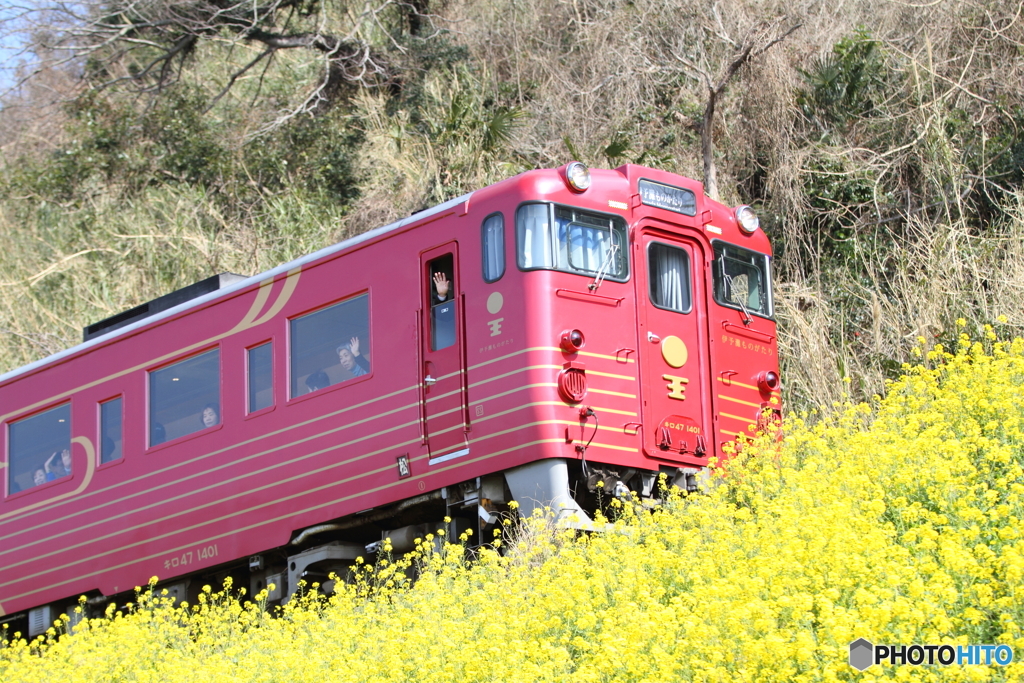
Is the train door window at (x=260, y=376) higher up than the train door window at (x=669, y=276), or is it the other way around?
the train door window at (x=669, y=276)

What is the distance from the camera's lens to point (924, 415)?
973 centimetres

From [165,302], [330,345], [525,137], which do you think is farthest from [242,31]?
[330,345]

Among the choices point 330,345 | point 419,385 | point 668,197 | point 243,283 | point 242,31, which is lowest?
point 419,385

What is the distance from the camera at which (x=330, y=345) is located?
12.3 m

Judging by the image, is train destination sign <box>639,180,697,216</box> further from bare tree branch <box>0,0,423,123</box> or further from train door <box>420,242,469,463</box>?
bare tree branch <box>0,0,423,123</box>

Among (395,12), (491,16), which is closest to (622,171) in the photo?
(491,16)

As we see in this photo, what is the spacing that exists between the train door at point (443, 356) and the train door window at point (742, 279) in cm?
267

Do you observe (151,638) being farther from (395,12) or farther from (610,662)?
(395,12)

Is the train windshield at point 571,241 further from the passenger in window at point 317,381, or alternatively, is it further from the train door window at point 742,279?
the passenger in window at point 317,381

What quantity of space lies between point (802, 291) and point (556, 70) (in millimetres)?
8172

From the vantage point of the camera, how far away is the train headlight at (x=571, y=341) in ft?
35.6

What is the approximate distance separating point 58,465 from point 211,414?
102 inches

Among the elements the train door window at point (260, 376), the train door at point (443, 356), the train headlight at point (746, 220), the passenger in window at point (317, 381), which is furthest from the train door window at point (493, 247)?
the train headlight at point (746, 220)

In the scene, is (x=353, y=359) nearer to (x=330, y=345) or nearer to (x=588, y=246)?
(x=330, y=345)
